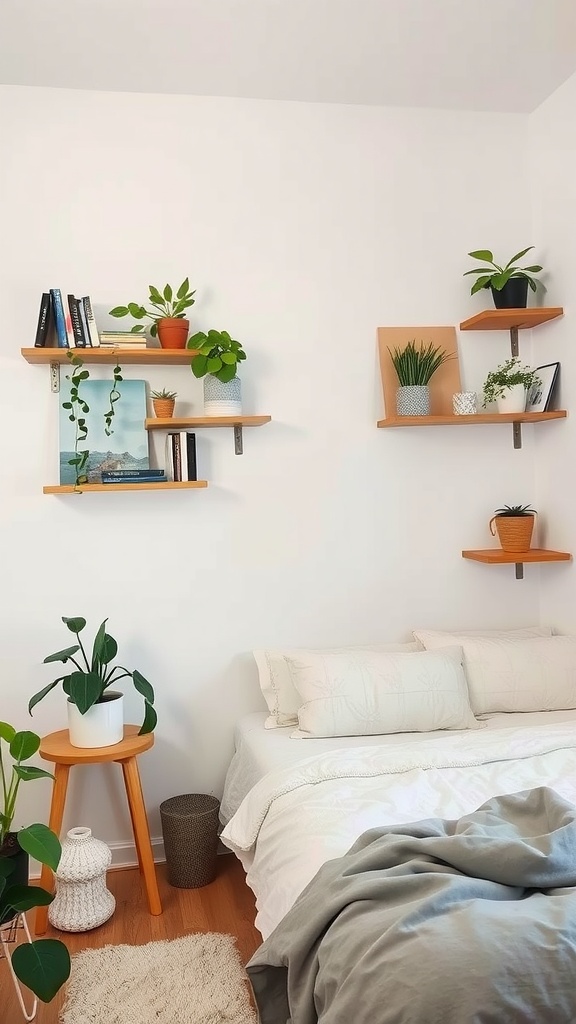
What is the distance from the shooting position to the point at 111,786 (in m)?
3.13

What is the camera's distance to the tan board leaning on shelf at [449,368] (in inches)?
126

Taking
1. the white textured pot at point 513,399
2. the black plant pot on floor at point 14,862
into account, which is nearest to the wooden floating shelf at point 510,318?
the white textured pot at point 513,399

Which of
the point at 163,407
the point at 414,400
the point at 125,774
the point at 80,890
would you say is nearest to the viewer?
the point at 80,890

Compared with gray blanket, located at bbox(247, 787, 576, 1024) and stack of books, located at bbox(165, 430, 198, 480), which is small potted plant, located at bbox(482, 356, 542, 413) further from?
gray blanket, located at bbox(247, 787, 576, 1024)

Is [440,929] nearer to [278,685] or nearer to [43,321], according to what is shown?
[278,685]

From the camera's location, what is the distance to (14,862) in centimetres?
215

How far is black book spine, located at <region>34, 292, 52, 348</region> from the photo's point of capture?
292cm

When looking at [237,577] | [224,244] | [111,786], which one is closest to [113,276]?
[224,244]

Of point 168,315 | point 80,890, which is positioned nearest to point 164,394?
point 168,315

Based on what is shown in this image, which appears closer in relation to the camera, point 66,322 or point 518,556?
point 66,322

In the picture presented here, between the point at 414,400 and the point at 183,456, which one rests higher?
the point at 414,400

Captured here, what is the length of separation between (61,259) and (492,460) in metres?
1.80

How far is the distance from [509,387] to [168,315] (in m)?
1.29

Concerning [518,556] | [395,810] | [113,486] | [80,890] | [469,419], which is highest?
[469,419]
